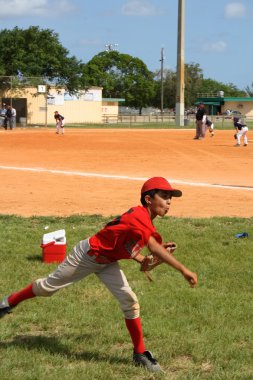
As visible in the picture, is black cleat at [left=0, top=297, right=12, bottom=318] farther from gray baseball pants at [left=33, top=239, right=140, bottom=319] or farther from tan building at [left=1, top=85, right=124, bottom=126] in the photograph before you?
tan building at [left=1, top=85, right=124, bottom=126]

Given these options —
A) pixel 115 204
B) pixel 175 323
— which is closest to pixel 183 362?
pixel 175 323

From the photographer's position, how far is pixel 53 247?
316 inches

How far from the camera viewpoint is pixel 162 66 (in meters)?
113

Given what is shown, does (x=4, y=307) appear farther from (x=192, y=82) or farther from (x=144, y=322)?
(x=192, y=82)

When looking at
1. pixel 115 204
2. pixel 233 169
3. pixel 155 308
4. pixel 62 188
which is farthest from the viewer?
pixel 233 169

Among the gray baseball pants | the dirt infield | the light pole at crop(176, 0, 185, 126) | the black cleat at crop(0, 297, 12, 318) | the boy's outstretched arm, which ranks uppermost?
the light pole at crop(176, 0, 185, 126)

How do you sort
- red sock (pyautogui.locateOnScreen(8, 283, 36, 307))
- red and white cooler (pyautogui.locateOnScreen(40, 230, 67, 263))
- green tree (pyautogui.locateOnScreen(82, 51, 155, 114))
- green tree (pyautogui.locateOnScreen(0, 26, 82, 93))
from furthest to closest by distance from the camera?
1. green tree (pyautogui.locateOnScreen(82, 51, 155, 114))
2. green tree (pyautogui.locateOnScreen(0, 26, 82, 93))
3. red and white cooler (pyautogui.locateOnScreen(40, 230, 67, 263))
4. red sock (pyautogui.locateOnScreen(8, 283, 36, 307))

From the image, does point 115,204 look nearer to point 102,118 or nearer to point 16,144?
point 16,144

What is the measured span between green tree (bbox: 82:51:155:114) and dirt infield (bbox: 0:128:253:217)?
73996 mm

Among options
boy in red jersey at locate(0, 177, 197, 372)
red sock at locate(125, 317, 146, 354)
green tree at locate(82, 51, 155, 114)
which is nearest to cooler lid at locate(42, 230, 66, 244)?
boy in red jersey at locate(0, 177, 197, 372)

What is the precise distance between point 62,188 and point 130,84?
93867 mm

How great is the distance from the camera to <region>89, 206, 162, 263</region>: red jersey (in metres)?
4.83

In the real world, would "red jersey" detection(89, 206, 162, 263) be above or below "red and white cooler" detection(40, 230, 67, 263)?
above

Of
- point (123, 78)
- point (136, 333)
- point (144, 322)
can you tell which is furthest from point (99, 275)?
point (123, 78)
